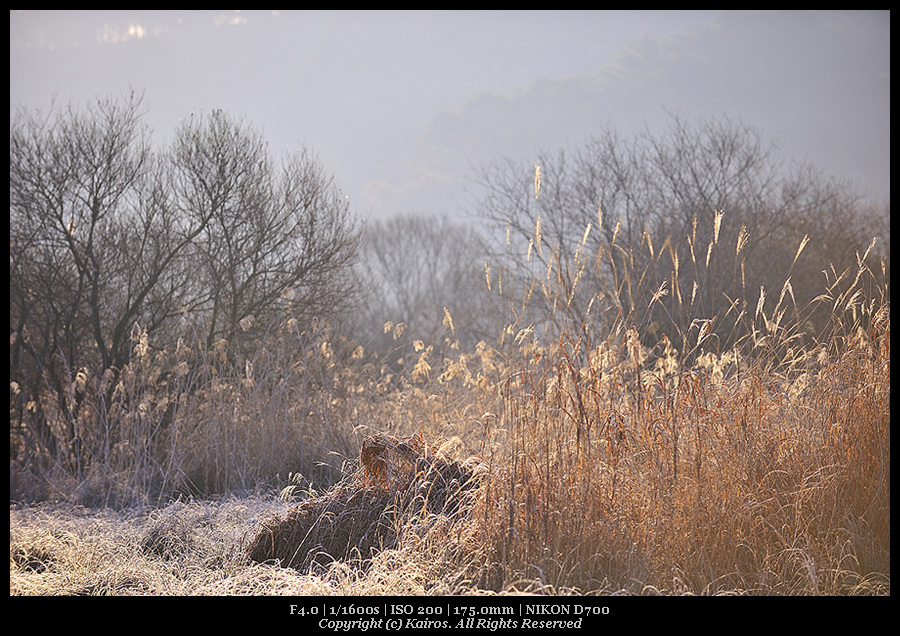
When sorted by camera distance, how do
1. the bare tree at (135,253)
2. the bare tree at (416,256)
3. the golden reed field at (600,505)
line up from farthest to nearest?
the bare tree at (416,256)
the bare tree at (135,253)
the golden reed field at (600,505)

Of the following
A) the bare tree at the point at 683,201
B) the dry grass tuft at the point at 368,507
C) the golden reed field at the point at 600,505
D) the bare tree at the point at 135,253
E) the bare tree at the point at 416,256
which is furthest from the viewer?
the bare tree at the point at 416,256

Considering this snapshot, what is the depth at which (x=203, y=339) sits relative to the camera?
6602 mm

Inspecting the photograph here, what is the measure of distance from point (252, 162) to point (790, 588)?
5.84 meters

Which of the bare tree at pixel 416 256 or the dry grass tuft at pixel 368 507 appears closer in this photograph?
the dry grass tuft at pixel 368 507

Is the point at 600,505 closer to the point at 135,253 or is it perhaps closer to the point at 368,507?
the point at 368,507

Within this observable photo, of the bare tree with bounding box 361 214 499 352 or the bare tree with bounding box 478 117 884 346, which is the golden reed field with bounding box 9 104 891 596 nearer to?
the bare tree with bounding box 478 117 884 346

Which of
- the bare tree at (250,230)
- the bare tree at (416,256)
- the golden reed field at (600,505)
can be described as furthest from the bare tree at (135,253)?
the bare tree at (416,256)

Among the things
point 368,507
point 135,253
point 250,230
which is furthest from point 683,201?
point 368,507

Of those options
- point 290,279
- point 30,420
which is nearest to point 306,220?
point 290,279

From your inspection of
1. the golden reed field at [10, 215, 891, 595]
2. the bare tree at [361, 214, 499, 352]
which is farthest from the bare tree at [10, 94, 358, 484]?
the bare tree at [361, 214, 499, 352]

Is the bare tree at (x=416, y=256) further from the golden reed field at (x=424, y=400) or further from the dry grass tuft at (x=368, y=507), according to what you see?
the dry grass tuft at (x=368, y=507)

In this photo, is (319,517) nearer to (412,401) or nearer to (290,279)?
(412,401)

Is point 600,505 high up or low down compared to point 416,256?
down

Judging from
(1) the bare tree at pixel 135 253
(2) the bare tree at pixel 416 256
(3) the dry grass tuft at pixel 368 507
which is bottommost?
(3) the dry grass tuft at pixel 368 507
